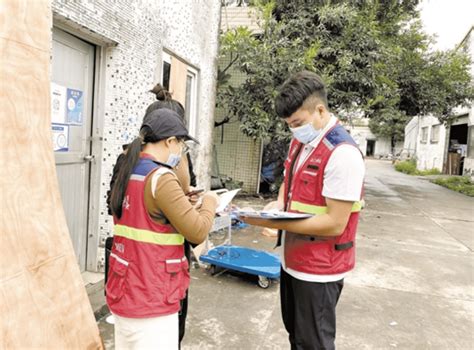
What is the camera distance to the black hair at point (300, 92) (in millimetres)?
1935

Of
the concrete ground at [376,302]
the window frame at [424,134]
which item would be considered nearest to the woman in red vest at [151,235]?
the concrete ground at [376,302]

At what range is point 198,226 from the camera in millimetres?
1699

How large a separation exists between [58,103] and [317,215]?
235cm

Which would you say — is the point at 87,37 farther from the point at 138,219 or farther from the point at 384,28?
the point at 384,28

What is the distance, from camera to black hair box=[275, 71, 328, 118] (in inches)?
76.2

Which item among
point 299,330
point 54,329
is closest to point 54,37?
point 54,329

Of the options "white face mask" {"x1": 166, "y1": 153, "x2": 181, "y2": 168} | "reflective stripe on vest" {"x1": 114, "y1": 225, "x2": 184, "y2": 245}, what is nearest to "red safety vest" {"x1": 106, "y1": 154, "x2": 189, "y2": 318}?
"reflective stripe on vest" {"x1": 114, "y1": 225, "x2": 184, "y2": 245}

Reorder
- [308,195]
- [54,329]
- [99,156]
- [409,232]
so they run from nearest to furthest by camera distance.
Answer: [54,329], [308,195], [99,156], [409,232]

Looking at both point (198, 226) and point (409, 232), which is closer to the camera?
point (198, 226)

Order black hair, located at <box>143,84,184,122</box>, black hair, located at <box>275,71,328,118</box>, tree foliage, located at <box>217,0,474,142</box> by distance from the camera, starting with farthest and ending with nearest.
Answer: tree foliage, located at <box>217,0,474,142</box>, black hair, located at <box>143,84,184,122</box>, black hair, located at <box>275,71,328,118</box>

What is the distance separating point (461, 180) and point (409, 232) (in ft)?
38.4

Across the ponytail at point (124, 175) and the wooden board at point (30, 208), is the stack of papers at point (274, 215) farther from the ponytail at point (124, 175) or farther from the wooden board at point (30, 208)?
the wooden board at point (30, 208)

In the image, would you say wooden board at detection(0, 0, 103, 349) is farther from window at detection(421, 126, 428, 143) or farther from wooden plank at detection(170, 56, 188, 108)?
window at detection(421, 126, 428, 143)

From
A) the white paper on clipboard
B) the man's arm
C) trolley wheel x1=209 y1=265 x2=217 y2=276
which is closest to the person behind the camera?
the man's arm
